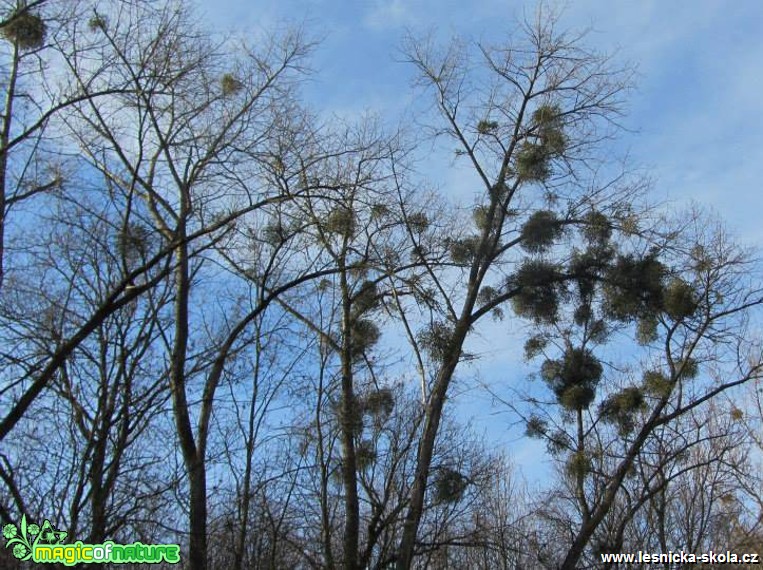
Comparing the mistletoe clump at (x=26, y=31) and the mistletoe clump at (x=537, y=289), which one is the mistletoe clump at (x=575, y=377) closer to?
the mistletoe clump at (x=537, y=289)

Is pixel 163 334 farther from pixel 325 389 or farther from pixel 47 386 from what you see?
pixel 325 389

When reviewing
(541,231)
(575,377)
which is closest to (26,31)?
(541,231)

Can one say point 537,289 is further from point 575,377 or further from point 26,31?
point 26,31

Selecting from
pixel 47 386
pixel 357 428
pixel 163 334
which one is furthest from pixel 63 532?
pixel 357 428

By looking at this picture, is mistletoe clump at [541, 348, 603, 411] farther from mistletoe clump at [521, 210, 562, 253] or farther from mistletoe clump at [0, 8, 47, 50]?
mistletoe clump at [0, 8, 47, 50]

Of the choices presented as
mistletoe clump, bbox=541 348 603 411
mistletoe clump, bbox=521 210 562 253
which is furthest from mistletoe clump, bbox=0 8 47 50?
mistletoe clump, bbox=541 348 603 411

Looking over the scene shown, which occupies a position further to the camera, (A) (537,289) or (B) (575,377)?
(B) (575,377)

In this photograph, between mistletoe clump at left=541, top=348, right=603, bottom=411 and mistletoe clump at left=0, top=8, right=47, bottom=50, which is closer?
mistletoe clump at left=0, top=8, right=47, bottom=50

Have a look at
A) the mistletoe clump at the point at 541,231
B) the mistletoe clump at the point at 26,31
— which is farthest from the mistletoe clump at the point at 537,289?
the mistletoe clump at the point at 26,31

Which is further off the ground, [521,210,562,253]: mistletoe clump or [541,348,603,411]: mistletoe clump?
[521,210,562,253]: mistletoe clump

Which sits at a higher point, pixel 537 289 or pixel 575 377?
pixel 537 289

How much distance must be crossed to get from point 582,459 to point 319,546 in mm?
3008

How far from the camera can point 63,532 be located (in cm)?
596

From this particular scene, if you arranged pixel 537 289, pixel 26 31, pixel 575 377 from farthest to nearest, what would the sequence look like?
pixel 575 377
pixel 537 289
pixel 26 31
